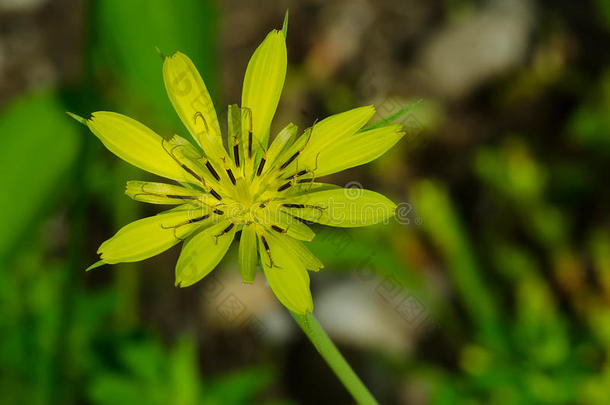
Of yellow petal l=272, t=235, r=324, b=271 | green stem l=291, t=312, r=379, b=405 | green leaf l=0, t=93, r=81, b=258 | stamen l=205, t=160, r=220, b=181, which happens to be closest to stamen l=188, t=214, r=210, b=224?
stamen l=205, t=160, r=220, b=181

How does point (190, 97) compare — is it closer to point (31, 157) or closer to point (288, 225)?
point (288, 225)

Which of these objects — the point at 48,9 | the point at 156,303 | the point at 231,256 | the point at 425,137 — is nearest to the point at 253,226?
the point at 231,256

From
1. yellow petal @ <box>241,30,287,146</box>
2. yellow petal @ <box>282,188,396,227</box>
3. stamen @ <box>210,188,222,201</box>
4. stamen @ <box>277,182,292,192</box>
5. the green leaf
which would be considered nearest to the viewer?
yellow petal @ <box>282,188,396,227</box>

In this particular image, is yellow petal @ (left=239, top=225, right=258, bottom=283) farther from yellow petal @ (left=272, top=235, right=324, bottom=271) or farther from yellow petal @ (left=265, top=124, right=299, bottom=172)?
yellow petal @ (left=265, top=124, right=299, bottom=172)

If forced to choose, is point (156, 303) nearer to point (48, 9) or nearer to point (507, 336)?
point (507, 336)

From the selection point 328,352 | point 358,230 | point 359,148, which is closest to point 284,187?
point 359,148

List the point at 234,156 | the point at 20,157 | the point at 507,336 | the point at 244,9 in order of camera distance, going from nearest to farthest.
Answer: the point at 234,156 → the point at 20,157 → the point at 507,336 → the point at 244,9
